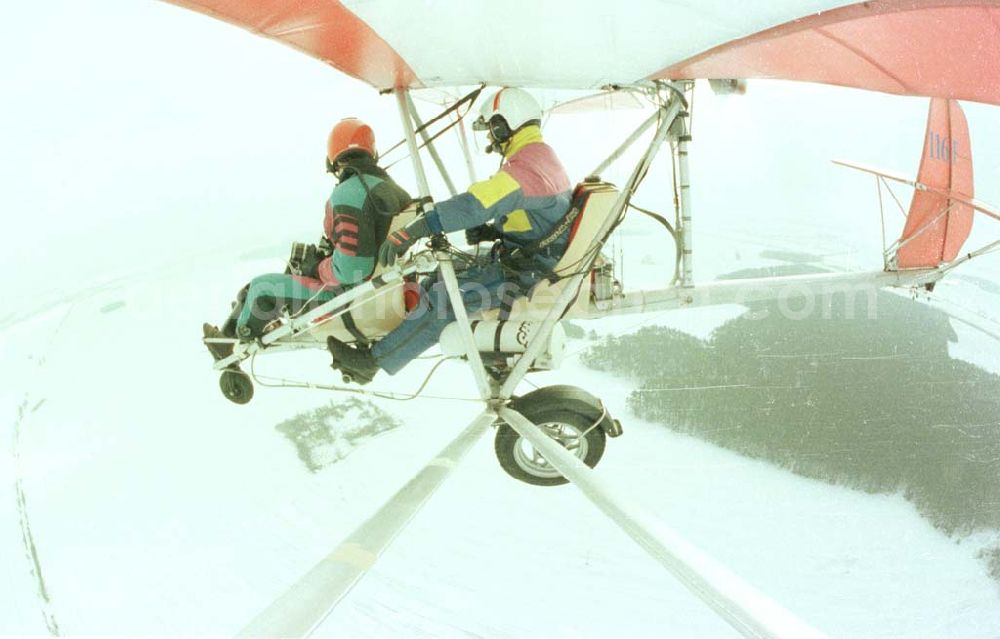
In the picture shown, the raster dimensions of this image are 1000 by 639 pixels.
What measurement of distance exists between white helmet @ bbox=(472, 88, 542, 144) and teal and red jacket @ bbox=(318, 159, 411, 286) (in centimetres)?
71

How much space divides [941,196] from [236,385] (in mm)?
4815

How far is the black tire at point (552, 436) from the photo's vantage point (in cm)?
296

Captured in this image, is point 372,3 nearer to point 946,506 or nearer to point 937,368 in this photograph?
point 946,506

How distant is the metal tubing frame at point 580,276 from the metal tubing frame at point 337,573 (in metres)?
0.85

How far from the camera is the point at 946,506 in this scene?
1283 centimetres

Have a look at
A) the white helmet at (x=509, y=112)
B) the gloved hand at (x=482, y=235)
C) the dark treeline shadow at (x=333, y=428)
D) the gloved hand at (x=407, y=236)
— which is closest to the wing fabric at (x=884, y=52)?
the white helmet at (x=509, y=112)

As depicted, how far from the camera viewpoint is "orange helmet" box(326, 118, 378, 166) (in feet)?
10.0

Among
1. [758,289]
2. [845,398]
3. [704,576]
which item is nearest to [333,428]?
A: [758,289]

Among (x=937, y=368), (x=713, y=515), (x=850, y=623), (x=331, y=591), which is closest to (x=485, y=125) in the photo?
(x=331, y=591)

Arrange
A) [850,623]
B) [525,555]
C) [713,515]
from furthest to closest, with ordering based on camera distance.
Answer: [713,515], [850,623], [525,555]

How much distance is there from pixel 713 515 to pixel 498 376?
862 centimetres

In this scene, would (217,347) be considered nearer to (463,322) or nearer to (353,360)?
(353,360)

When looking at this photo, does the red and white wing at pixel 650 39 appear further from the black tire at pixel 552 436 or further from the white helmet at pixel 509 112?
the black tire at pixel 552 436

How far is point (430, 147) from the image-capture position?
10.6 ft
